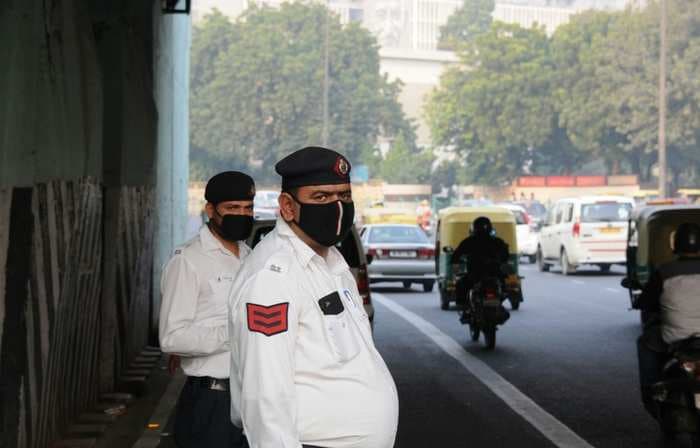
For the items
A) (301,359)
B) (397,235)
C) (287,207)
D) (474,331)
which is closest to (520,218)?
(397,235)

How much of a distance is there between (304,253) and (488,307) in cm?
1180

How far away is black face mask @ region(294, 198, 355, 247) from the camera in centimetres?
377

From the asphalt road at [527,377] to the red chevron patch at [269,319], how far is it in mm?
5938

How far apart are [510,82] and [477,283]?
75.3m

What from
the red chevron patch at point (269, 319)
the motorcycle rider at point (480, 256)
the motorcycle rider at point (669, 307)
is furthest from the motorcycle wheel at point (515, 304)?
the red chevron patch at point (269, 319)

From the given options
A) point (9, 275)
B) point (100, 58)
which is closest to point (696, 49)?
point (100, 58)

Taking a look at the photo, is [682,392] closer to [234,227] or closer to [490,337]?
[234,227]

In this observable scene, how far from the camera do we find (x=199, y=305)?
212 inches

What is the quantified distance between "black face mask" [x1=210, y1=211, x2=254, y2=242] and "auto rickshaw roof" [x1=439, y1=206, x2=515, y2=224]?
18.3m

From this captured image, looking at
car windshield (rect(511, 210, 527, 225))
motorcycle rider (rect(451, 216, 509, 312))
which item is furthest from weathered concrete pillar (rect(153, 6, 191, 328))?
car windshield (rect(511, 210, 527, 225))

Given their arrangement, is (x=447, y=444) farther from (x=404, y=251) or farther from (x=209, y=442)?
(x=404, y=251)

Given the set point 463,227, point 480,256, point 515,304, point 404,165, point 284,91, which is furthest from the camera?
point 404,165

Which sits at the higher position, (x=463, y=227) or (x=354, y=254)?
(x=354, y=254)

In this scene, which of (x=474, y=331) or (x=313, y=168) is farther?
(x=474, y=331)
